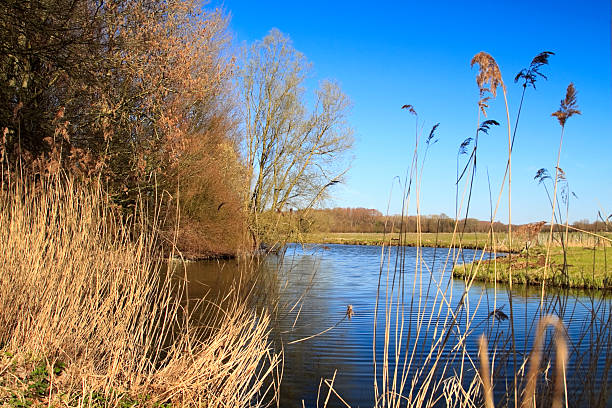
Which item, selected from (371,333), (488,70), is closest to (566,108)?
(488,70)

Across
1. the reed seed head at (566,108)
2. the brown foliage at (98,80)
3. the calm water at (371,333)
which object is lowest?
the calm water at (371,333)

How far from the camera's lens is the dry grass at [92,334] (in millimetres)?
3057

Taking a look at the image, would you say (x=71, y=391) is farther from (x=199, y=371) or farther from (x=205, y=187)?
(x=205, y=187)

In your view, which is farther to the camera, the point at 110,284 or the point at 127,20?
the point at 127,20

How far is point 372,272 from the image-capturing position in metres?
15.2

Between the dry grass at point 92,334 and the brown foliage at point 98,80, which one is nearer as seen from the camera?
the dry grass at point 92,334

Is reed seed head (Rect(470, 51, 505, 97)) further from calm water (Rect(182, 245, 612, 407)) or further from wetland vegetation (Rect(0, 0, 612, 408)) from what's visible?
calm water (Rect(182, 245, 612, 407))

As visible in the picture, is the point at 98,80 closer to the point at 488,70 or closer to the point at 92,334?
the point at 92,334

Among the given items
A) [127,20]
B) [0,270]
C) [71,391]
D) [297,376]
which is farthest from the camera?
[127,20]

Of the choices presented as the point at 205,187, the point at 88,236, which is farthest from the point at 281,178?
the point at 88,236

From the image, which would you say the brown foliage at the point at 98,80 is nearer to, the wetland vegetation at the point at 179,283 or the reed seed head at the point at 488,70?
the wetland vegetation at the point at 179,283

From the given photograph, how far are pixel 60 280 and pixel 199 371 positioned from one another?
4.82 feet

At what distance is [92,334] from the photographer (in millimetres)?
3668

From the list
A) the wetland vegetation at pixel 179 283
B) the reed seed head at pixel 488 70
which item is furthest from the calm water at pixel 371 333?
the reed seed head at pixel 488 70
